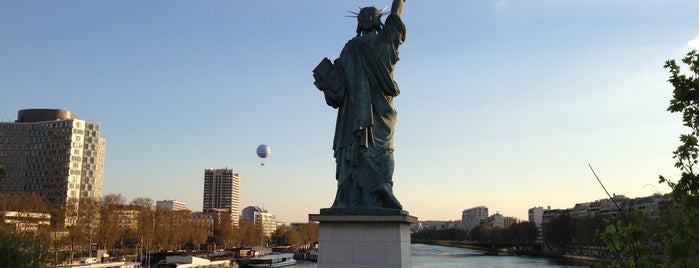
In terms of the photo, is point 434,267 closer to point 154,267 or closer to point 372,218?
point 154,267

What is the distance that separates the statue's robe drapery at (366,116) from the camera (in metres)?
13.4

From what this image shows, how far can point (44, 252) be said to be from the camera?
57.0 feet

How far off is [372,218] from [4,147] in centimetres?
10324

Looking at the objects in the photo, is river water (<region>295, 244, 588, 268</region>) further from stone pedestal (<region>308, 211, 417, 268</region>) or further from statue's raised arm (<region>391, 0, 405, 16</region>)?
stone pedestal (<region>308, 211, 417, 268</region>)

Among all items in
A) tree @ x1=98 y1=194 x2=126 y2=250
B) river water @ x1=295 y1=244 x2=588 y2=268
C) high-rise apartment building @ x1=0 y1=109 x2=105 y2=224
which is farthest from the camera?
high-rise apartment building @ x1=0 y1=109 x2=105 y2=224

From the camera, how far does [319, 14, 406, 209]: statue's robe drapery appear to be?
43.9 ft

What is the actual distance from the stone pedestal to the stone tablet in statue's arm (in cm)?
303

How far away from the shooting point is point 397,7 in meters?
14.7

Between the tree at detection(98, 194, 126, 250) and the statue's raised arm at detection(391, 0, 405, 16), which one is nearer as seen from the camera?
the statue's raised arm at detection(391, 0, 405, 16)

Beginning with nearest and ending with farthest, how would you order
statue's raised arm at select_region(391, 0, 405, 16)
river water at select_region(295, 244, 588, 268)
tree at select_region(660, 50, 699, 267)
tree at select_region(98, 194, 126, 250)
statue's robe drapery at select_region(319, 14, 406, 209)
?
tree at select_region(660, 50, 699, 267) < statue's robe drapery at select_region(319, 14, 406, 209) < statue's raised arm at select_region(391, 0, 405, 16) < tree at select_region(98, 194, 126, 250) < river water at select_region(295, 244, 588, 268)

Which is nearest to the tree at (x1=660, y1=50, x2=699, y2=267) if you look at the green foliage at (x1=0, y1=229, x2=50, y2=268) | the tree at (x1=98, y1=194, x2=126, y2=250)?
the green foliage at (x1=0, y1=229, x2=50, y2=268)

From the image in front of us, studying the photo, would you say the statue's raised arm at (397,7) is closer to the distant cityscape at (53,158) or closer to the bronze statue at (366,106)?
the bronze statue at (366,106)

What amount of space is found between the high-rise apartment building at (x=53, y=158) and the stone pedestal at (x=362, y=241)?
92035 millimetres

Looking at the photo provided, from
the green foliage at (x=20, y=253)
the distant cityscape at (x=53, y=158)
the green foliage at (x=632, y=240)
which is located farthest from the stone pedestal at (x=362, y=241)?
the distant cityscape at (x=53, y=158)
